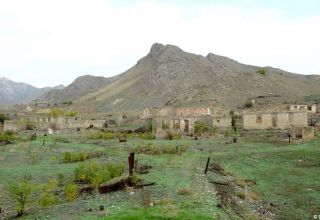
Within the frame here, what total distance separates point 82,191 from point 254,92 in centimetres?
6025

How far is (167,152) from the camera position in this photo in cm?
3478

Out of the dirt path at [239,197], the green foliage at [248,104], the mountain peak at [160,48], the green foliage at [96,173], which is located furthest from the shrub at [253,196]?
the mountain peak at [160,48]

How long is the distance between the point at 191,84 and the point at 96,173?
3067 inches

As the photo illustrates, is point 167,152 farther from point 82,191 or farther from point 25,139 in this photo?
point 25,139

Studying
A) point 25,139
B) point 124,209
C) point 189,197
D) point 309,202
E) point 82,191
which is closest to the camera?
point 124,209

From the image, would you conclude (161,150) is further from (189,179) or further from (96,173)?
(189,179)

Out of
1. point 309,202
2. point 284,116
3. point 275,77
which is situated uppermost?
point 275,77

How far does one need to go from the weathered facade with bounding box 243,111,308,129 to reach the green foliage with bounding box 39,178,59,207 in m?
26.5

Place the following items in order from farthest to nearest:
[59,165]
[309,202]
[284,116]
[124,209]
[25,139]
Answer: [25,139]
[284,116]
[59,165]
[309,202]
[124,209]

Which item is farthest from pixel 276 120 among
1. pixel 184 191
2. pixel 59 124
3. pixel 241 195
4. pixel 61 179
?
pixel 59 124

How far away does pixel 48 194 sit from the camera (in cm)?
2128

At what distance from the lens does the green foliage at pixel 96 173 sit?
74.0ft

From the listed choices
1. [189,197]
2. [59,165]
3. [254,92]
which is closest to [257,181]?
[189,197]

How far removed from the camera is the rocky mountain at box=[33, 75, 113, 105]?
139675 mm
